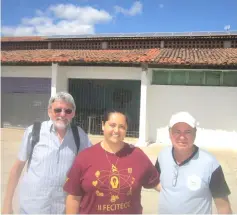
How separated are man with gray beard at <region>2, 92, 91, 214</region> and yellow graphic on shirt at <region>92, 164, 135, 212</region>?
318 mm

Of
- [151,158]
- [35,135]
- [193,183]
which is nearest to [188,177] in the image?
[193,183]

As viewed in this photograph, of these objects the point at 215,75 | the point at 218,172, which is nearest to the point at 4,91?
the point at 215,75

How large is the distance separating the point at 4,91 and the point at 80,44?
367cm

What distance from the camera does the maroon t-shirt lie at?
1603 millimetres

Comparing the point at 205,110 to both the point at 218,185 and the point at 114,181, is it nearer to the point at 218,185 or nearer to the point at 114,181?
the point at 218,185

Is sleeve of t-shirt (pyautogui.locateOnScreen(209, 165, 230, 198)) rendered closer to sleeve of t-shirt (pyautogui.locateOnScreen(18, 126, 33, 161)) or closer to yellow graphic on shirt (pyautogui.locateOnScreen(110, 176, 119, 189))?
yellow graphic on shirt (pyautogui.locateOnScreen(110, 176, 119, 189))

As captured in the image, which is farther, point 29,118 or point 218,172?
point 29,118

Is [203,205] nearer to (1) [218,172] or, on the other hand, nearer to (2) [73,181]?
(1) [218,172]

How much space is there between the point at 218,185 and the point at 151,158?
4.96 metres

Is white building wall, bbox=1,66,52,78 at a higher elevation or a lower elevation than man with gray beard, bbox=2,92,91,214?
higher

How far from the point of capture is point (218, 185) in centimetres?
162

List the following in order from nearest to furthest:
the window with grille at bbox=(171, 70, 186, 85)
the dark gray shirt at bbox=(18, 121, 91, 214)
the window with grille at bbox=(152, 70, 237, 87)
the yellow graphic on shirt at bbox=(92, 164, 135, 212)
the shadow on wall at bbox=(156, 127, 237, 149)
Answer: the yellow graphic on shirt at bbox=(92, 164, 135, 212) → the dark gray shirt at bbox=(18, 121, 91, 214) → the shadow on wall at bbox=(156, 127, 237, 149) → the window with grille at bbox=(152, 70, 237, 87) → the window with grille at bbox=(171, 70, 186, 85)

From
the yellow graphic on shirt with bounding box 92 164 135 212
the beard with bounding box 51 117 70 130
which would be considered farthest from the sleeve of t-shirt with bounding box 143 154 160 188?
the beard with bounding box 51 117 70 130

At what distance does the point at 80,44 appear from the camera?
12047 mm
